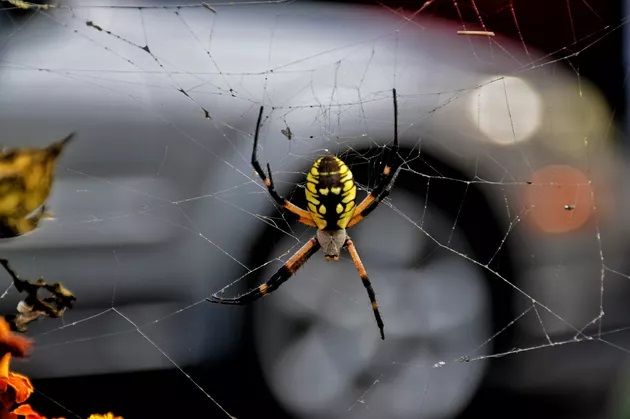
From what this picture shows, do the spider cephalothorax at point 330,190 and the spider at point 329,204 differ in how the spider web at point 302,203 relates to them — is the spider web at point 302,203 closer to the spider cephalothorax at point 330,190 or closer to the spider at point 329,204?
the spider at point 329,204

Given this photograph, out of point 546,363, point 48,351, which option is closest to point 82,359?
point 48,351

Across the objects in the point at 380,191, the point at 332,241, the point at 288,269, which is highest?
the point at 380,191

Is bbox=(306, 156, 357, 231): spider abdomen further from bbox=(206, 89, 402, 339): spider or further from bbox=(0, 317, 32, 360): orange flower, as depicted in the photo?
bbox=(0, 317, 32, 360): orange flower

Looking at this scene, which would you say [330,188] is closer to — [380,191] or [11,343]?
[380,191]

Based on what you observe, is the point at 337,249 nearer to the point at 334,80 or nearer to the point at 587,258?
the point at 334,80

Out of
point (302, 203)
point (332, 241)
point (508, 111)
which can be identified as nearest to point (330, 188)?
point (332, 241)
